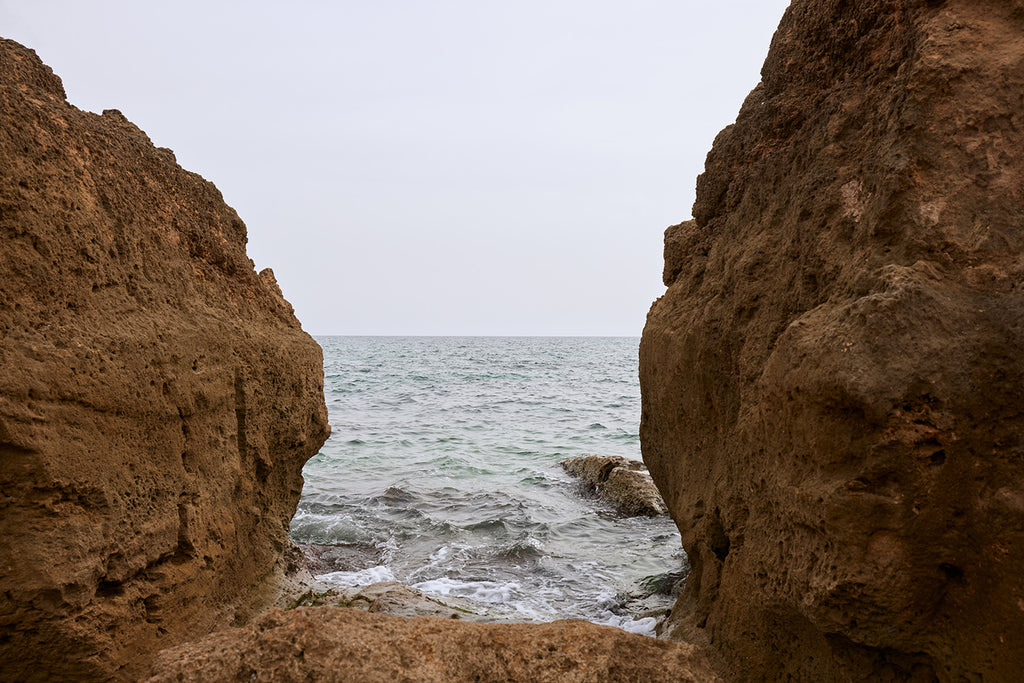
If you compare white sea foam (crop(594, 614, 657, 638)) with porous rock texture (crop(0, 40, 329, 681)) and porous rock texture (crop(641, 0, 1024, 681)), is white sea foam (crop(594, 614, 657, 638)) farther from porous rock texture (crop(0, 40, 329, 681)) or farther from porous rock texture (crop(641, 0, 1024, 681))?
porous rock texture (crop(0, 40, 329, 681))

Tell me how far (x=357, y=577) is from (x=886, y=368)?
4.34 metres

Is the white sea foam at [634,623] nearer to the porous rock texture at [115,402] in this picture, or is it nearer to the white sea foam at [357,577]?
the white sea foam at [357,577]

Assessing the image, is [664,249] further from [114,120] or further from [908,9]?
[114,120]

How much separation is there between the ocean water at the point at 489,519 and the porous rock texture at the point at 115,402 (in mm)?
2028

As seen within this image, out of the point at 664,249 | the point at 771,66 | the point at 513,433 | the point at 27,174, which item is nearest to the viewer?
the point at 27,174

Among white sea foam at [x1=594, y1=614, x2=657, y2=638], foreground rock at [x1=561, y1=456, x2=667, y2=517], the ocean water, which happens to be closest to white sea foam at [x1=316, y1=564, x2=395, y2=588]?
the ocean water

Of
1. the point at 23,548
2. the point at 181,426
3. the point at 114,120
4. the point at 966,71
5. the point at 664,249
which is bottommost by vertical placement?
the point at 23,548

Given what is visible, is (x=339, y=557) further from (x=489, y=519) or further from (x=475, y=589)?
(x=489, y=519)

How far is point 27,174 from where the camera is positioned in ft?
8.38

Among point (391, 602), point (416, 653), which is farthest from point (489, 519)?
point (416, 653)

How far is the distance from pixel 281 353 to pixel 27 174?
1628 mm

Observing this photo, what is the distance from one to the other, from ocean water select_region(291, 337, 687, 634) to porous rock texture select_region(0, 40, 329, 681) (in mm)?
2028

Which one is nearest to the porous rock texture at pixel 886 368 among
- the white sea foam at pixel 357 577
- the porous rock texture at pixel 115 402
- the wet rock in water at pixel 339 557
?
the porous rock texture at pixel 115 402

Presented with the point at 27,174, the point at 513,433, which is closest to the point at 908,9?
the point at 27,174
